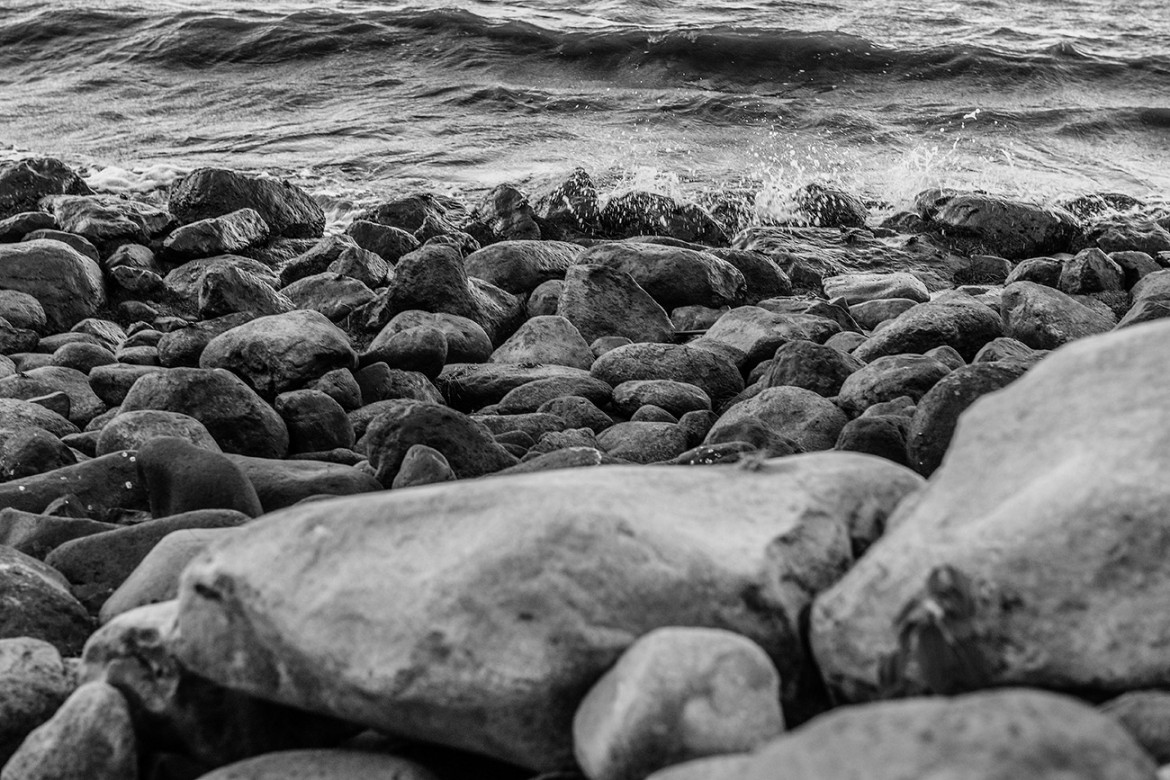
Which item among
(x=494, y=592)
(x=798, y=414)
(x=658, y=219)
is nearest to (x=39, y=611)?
(x=494, y=592)

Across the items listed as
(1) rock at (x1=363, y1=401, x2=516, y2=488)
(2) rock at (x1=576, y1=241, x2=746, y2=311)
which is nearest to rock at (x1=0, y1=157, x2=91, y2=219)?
(2) rock at (x1=576, y1=241, x2=746, y2=311)

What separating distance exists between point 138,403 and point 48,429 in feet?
1.11

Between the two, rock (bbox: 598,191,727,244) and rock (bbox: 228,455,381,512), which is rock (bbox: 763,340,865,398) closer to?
rock (bbox: 228,455,381,512)

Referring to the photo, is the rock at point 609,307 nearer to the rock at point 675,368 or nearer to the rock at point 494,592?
the rock at point 675,368

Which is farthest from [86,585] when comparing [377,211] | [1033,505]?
[377,211]

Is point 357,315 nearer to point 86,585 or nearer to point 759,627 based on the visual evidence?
point 86,585

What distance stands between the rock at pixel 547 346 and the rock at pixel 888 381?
1.38 meters

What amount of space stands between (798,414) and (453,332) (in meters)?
1.91

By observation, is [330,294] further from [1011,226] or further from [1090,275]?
[1011,226]

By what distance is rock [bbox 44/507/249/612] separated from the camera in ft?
11.6

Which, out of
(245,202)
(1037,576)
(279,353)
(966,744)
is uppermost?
(966,744)

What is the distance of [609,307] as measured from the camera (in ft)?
22.4

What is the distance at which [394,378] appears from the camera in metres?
5.73

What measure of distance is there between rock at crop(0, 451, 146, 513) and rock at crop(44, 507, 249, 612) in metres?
0.54
